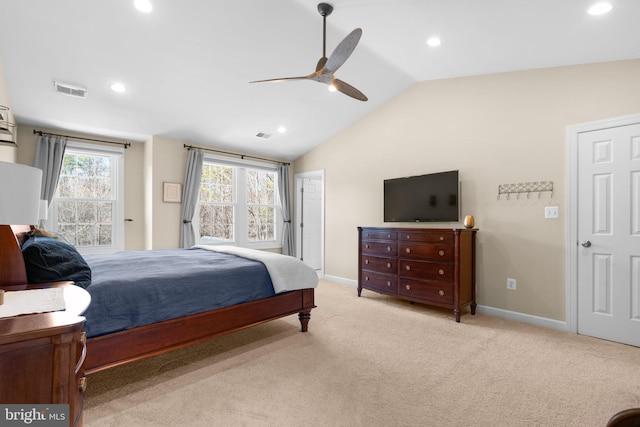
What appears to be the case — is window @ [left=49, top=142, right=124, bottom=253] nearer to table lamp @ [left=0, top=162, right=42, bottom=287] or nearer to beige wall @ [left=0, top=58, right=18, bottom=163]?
beige wall @ [left=0, top=58, right=18, bottom=163]

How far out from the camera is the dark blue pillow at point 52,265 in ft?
5.49

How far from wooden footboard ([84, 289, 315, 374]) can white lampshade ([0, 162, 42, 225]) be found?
1.07 m

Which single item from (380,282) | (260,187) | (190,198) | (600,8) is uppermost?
(600,8)

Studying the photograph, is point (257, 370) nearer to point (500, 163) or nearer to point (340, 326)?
point (340, 326)

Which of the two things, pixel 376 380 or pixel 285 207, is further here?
pixel 285 207

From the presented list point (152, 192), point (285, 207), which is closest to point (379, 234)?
point (285, 207)

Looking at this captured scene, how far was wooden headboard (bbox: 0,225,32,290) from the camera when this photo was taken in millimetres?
1479

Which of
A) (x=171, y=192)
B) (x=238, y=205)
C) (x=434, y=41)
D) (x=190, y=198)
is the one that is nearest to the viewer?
(x=434, y=41)

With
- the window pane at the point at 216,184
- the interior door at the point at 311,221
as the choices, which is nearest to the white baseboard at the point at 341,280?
the interior door at the point at 311,221

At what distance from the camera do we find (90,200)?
4574 mm

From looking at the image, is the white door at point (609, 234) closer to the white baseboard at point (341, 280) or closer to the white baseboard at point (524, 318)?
the white baseboard at point (524, 318)

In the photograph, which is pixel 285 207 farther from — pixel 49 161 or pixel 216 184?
pixel 49 161

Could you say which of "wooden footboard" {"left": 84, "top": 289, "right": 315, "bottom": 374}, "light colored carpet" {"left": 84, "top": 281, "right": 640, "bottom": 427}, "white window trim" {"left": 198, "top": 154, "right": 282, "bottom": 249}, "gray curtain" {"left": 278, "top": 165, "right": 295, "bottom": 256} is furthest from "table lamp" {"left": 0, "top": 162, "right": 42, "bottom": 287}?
"gray curtain" {"left": 278, "top": 165, "right": 295, "bottom": 256}

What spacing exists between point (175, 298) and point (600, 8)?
12.2 ft
